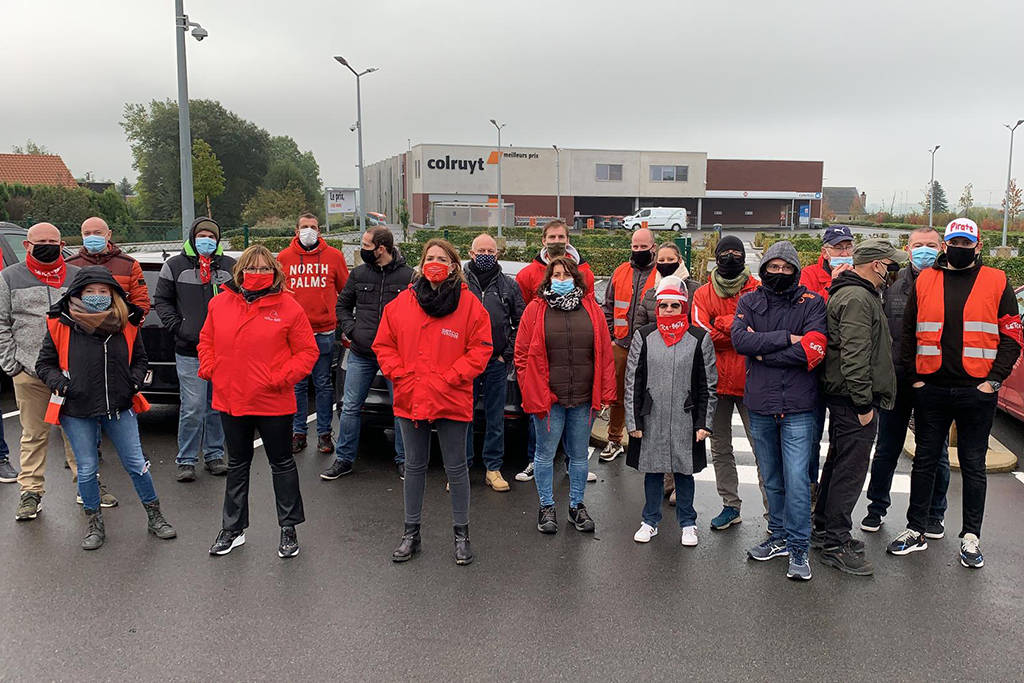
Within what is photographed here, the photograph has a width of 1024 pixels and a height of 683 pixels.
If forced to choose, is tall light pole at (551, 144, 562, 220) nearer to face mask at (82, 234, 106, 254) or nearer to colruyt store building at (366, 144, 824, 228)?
colruyt store building at (366, 144, 824, 228)

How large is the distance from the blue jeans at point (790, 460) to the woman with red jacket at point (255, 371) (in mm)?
2889

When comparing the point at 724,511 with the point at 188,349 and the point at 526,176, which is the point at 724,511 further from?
the point at 526,176

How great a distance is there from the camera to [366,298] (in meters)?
6.48

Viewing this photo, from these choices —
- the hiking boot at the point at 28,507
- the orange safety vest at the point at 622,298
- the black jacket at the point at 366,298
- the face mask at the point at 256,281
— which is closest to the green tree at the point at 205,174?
the black jacket at the point at 366,298

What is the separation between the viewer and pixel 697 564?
4.91 meters

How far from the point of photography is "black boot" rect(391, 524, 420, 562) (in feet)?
16.1

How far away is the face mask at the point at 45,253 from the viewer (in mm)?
5555

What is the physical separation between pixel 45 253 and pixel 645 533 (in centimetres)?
463

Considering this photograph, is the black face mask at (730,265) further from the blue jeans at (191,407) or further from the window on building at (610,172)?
the window on building at (610,172)

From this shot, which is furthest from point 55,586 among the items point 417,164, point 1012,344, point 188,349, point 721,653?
point 417,164

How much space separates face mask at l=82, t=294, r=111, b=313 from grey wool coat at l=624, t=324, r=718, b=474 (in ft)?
11.2

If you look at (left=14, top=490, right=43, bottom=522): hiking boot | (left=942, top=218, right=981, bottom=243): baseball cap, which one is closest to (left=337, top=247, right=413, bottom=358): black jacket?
(left=14, top=490, right=43, bottom=522): hiking boot

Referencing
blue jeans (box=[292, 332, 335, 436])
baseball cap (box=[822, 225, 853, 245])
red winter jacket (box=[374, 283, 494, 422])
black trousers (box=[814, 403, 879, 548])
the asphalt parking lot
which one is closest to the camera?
the asphalt parking lot

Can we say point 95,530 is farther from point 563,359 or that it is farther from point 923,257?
point 923,257
